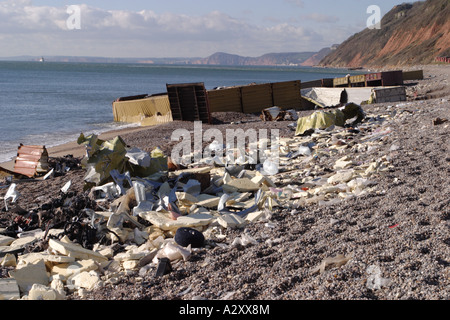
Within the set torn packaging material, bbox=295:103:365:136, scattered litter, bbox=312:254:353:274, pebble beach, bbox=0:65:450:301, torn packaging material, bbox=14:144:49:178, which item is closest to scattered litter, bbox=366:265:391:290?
pebble beach, bbox=0:65:450:301

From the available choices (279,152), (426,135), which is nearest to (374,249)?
(426,135)

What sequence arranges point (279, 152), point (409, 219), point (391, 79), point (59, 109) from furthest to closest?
point (59, 109)
point (391, 79)
point (279, 152)
point (409, 219)

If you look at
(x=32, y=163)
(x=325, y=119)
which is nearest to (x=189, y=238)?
(x=32, y=163)

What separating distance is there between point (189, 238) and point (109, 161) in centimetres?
276

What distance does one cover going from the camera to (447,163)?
18.4 ft

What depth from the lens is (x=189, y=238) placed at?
13.9ft

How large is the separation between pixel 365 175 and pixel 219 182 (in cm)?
203

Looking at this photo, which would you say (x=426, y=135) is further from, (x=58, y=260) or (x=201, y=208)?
(x=58, y=260)

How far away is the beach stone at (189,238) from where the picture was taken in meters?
4.21

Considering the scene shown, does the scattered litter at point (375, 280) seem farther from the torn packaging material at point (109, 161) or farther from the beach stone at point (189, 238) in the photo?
the torn packaging material at point (109, 161)

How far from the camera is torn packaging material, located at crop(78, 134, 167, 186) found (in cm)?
649

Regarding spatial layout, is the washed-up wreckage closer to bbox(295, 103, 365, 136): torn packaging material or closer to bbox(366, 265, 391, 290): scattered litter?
bbox(366, 265, 391, 290): scattered litter

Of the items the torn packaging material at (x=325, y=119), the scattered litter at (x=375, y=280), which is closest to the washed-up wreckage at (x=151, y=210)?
the scattered litter at (x=375, y=280)

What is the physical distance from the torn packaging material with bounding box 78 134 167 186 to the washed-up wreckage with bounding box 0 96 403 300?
0.05 feet
